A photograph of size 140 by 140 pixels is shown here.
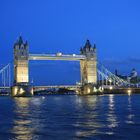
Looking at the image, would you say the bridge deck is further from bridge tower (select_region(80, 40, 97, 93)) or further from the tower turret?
bridge tower (select_region(80, 40, 97, 93))

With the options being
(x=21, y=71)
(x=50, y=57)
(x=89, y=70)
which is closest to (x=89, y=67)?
(x=89, y=70)

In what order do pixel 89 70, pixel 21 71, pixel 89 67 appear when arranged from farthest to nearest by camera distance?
pixel 89 67, pixel 89 70, pixel 21 71

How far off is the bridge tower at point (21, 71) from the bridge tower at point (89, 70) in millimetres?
15293

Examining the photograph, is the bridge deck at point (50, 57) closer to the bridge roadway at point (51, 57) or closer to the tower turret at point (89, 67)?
the bridge roadway at point (51, 57)

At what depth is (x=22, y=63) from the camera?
117875 mm

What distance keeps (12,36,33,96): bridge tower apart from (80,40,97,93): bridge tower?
602 inches

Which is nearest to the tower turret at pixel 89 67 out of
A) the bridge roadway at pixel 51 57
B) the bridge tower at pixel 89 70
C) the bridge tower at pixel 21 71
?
the bridge tower at pixel 89 70

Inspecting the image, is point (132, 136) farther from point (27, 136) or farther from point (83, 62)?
point (83, 62)

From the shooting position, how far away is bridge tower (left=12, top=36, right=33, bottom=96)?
370ft

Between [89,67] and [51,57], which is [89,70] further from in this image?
[51,57]

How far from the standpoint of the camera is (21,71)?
382 feet

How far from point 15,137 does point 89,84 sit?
336 feet

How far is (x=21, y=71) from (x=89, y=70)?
18046 mm

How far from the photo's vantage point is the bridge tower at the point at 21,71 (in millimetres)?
112625
